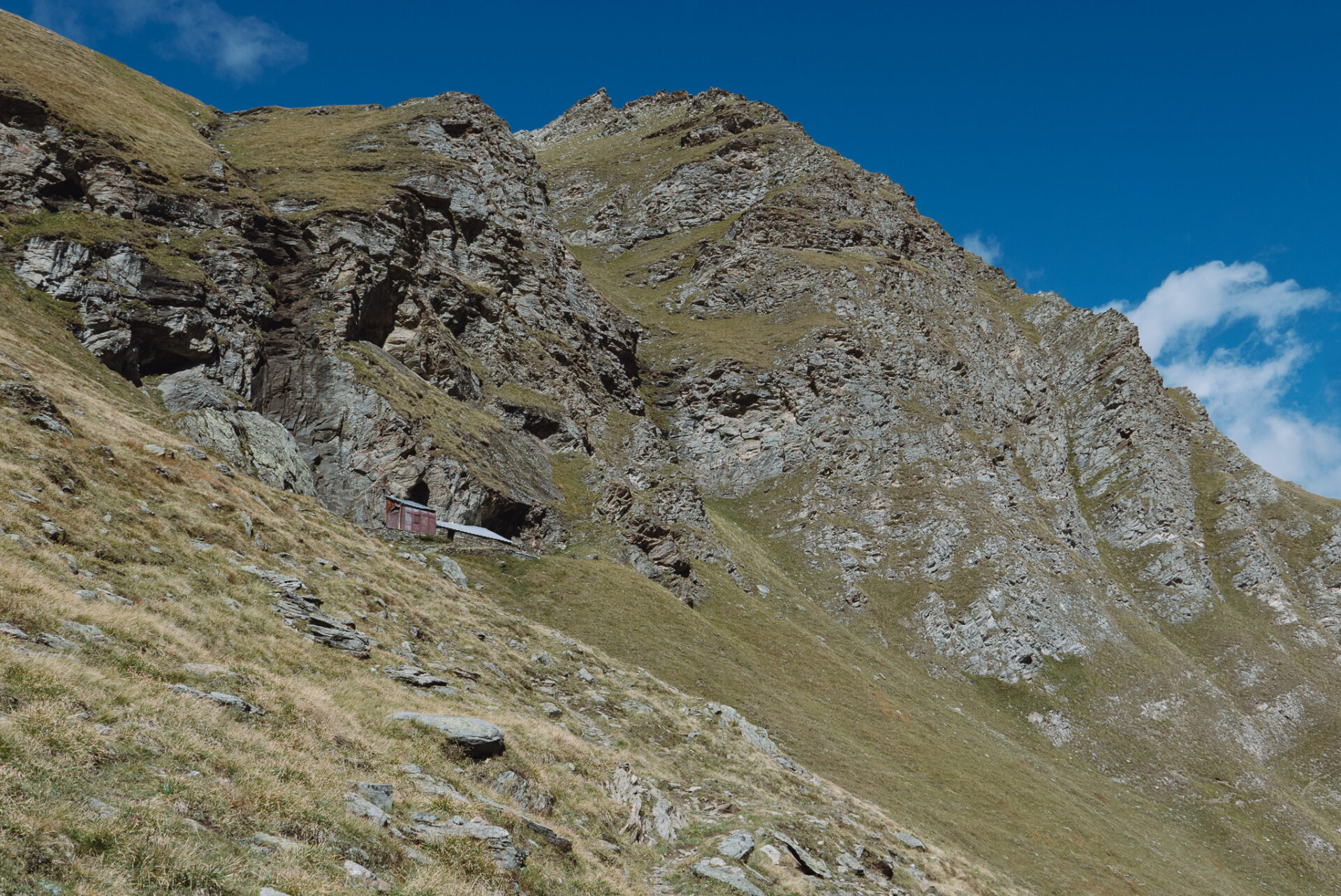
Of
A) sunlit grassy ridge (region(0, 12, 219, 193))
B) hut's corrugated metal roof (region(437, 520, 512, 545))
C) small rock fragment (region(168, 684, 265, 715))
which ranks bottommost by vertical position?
small rock fragment (region(168, 684, 265, 715))

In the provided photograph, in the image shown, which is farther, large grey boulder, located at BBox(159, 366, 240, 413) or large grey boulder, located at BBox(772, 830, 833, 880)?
large grey boulder, located at BBox(159, 366, 240, 413)

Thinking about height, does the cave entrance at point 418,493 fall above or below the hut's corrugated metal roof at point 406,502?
above

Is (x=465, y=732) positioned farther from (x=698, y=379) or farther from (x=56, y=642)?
(x=698, y=379)

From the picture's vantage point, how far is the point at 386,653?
2069 centimetres

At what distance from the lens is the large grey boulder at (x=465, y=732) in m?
16.0

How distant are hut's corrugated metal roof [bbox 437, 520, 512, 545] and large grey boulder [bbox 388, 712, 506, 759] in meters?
30.3

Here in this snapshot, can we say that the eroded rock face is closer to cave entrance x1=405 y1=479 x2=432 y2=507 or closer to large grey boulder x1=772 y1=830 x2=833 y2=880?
cave entrance x1=405 y1=479 x2=432 y2=507

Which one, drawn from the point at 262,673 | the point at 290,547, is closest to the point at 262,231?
the point at 290,547

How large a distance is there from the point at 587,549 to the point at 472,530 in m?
11.0

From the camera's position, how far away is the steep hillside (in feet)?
42.7

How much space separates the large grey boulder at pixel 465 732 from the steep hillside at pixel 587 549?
14.5 inches

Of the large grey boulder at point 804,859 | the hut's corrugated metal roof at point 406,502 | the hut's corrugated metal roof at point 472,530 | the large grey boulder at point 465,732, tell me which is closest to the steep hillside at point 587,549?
the large grey boulder at point 804,859

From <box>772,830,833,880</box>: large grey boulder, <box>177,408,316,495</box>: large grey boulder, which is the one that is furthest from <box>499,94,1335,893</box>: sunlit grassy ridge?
<box>772,830,833,880</box>: large grey boulder

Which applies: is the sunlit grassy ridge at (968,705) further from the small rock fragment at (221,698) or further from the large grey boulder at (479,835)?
the small rock fragment at (221,698)
